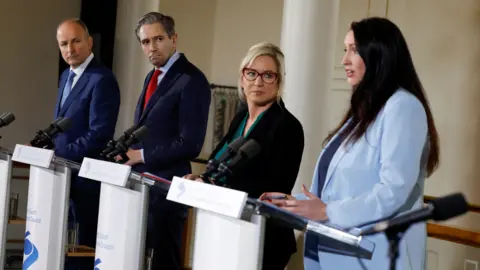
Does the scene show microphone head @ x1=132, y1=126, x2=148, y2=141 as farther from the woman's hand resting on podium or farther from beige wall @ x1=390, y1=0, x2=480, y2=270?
beige wall @ x1=390, y1=0, x2=480, y2=270

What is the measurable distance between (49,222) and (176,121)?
67cm

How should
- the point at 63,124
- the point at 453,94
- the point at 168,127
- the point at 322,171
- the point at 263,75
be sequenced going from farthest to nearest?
1. the point at 453,94
2. the point at 168,127
3. the point at 63,124
4. the point at 263,75
5. the point at 322,171

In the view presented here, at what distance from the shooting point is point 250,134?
9.41ft

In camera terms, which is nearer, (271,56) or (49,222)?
(271,56)

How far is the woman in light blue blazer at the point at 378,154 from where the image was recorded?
218 centimetres

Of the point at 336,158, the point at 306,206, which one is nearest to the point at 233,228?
the point at 306,206

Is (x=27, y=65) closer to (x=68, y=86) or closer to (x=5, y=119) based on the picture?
(x=68, y=86)

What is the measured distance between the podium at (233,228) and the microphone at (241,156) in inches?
4.1

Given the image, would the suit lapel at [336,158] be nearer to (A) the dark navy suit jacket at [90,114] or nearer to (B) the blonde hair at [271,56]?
(B) the blonde hair at [271,56]

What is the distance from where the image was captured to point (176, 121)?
355 centimetres

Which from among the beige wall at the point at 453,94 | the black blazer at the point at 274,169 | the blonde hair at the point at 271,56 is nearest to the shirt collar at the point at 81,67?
the blonde hair at the point at 271,56

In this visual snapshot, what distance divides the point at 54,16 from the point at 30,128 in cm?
95

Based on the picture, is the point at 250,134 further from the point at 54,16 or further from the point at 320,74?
the point at 54,16

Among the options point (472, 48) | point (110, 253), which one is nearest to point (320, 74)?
point (472, 48)
